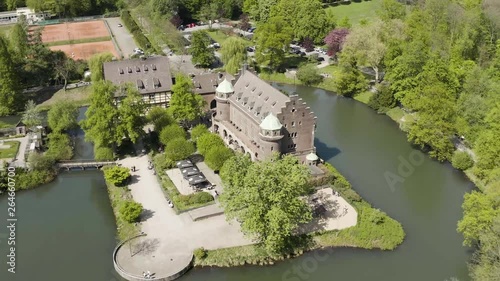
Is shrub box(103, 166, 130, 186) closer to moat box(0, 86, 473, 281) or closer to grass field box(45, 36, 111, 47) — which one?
moat box(0, 86, 473, 281)

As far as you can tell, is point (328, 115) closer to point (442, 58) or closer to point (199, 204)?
point (442, 58)

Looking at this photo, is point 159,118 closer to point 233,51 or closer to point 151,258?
point 151,258

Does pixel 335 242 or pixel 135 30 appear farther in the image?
pixel 135 30

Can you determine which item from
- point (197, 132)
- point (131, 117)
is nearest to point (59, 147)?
point (131, 117)

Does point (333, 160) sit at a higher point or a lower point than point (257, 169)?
lower

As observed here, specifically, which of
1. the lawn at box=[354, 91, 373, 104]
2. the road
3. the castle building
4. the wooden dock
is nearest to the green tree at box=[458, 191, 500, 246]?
the castle building

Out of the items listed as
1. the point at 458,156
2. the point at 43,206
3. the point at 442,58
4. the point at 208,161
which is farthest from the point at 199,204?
the point at 442,58

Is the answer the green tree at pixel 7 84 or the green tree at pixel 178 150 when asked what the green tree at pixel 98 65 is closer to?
the green tree at pixel 7 84

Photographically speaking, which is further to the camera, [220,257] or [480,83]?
[480,83]
